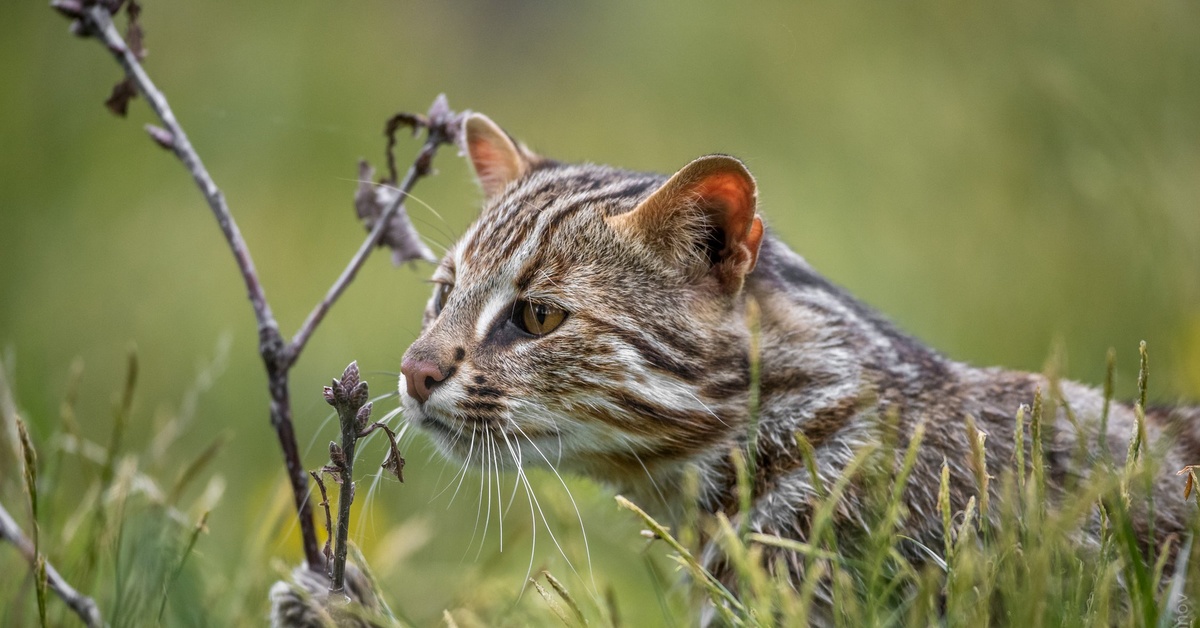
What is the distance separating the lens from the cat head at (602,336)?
114 inches

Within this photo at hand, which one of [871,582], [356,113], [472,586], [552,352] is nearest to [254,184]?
[356,113]

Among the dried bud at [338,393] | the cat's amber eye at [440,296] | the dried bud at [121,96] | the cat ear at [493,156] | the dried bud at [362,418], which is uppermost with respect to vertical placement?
the cat ear at [493,156]

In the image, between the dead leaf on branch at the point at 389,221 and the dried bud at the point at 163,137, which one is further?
the dead leaf on branch at the point at 389,221

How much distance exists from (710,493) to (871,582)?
2.83 feet

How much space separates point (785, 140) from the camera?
30.1 ft

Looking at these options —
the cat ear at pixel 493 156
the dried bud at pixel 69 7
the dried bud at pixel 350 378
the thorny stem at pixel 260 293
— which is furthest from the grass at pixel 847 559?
the cat ear at pixel 493 156

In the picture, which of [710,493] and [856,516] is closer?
[856,516]

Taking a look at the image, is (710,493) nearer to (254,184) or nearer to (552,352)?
(552,352)

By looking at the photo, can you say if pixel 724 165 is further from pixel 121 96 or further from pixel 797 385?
pixel 121 96

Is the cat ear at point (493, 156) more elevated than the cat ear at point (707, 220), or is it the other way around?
the cat ear at point (493, 156)

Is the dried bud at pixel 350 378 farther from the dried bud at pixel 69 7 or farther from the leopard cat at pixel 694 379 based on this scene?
the dried bud at pixel 69 7

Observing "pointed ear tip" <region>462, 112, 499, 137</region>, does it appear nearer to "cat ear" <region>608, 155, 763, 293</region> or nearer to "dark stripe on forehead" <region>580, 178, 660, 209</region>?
"dark stripe on forehead" <region>580, 178, 660, 209</region>

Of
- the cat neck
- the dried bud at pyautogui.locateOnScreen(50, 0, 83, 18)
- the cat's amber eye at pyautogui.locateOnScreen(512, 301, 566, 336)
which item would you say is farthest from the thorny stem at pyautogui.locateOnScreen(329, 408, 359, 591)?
the dried bud at pyautogui.locateOnScreen(50, 0, 83, 18)

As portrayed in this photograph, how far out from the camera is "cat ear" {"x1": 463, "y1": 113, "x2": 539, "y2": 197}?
12.6 feet
